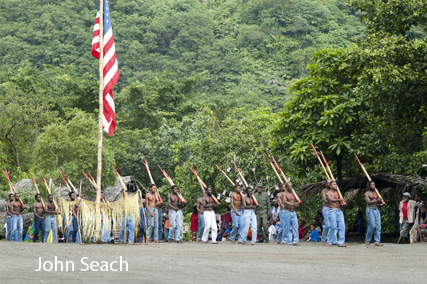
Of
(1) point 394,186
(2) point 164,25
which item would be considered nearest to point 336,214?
(1) point 394,186

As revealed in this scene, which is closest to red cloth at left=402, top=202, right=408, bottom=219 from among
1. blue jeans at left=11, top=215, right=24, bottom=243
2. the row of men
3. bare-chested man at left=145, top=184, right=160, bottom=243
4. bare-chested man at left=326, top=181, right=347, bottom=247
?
the row of men

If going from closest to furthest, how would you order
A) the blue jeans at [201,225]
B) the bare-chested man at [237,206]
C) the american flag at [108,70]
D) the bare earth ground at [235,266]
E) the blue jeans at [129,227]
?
the bare earth ground at [235,266]
the blue jeans at [129,227]
the american flag at [108,70]
the bare-chested man at [237,206]
the blue jeans at [201,225]

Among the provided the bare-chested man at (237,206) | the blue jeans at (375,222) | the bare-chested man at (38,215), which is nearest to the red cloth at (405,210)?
the blue jeans at (375,222)

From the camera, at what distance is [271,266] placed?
973 cm

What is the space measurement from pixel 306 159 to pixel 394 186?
3.31 m

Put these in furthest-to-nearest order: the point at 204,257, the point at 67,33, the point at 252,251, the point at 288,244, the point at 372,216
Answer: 1. the point at 67,33
2. the point at 288,244
3. the point at 372,216
4. the point at 252,251
5. the point at 204,257

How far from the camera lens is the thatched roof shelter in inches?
653

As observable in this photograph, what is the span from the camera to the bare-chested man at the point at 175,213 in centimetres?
1612

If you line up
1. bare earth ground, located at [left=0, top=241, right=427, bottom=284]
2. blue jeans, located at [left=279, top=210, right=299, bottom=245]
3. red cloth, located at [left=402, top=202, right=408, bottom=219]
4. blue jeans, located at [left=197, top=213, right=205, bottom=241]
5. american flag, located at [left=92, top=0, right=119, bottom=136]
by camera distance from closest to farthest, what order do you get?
bare earth ground, located at [left=0, top=241, right=427, bottom=284] < american flag, located at [left=92, top=0, right=119, bottom=136] < blue jeans, located at [left=279, top=210, right=299, bottom=245] < red cloth, located at [left=402, top=202, right=408, bottom=219] < blue jeans, located at [left=197, top=213, right=205, bottom=241]

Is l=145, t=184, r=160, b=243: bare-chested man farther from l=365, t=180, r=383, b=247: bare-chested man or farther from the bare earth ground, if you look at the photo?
l=365, t=180, r=383, b=247: bare-chested man

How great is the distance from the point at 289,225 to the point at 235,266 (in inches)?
231

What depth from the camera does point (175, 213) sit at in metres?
16.3

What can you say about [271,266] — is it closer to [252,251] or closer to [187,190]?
[252,251]

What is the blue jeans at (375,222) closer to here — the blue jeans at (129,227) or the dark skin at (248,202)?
the dark skin at (248,202)
